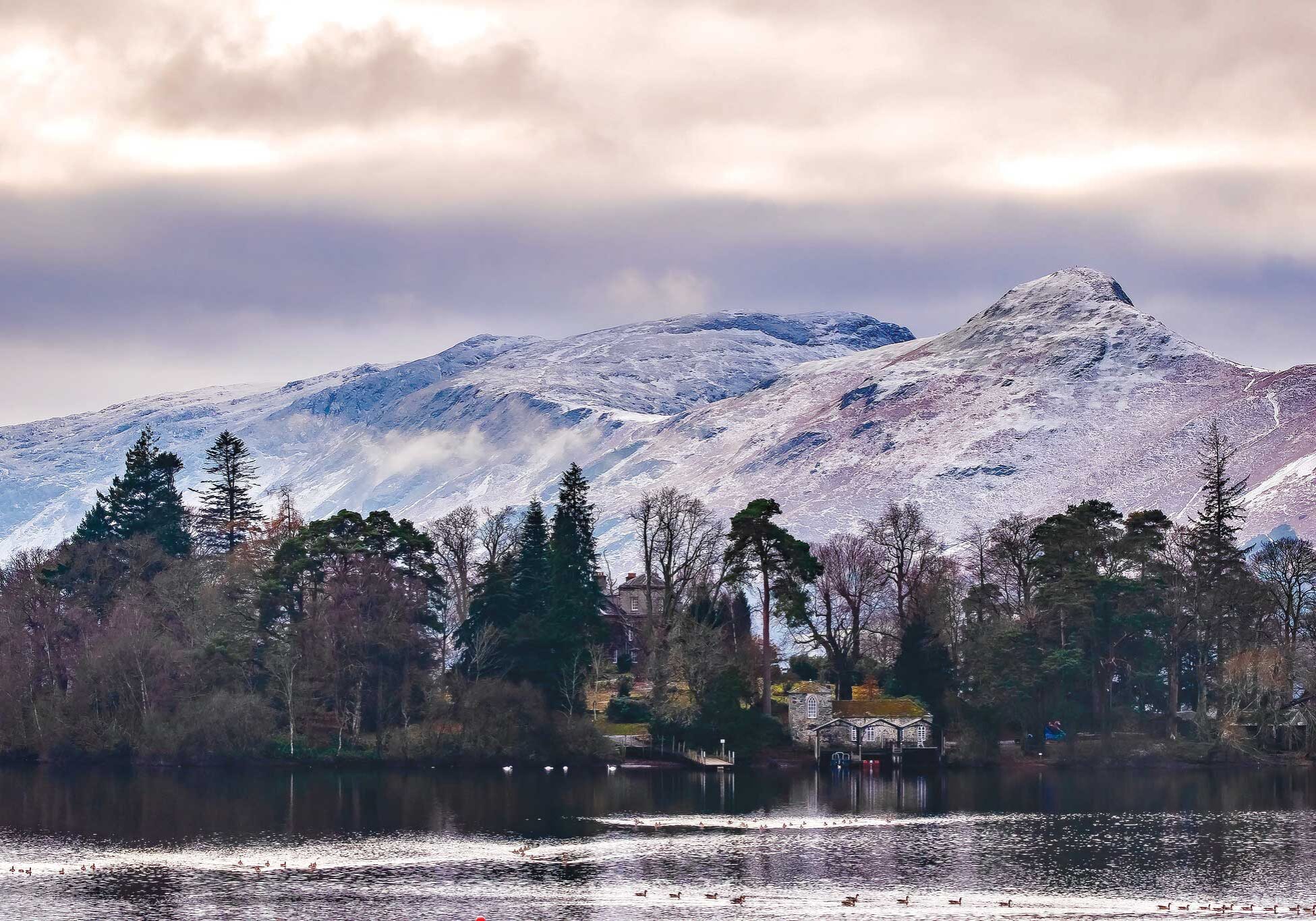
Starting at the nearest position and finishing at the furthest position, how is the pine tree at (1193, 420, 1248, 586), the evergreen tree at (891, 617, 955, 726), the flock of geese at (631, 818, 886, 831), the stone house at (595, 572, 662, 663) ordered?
the flock of geese at (631, 818, 886, 831), the evergreen tree at (891, 617, 955, 726), the pine tree at (1193, 420, 1248, 586), the stone house at (595, 572, 662, 663)

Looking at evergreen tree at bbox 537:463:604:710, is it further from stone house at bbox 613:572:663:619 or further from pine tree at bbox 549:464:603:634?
stone house at bbox 613:572:663:619

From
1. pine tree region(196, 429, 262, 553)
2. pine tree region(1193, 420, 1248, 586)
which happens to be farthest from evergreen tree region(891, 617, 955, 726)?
pine tree region(196, 429, 262, 553)

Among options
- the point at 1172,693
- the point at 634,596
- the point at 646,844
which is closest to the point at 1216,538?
the point at 1172,693

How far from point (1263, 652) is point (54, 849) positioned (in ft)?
271

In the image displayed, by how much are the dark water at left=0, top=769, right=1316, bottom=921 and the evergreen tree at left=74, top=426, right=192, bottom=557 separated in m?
30.2

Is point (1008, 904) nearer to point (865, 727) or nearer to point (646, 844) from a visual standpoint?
point (646, 844)

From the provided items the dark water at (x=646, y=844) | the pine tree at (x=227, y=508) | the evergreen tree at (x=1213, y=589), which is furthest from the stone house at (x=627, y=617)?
the evergreen tree at (x=1213, y=589)

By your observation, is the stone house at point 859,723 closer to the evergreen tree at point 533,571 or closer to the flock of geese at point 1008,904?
the evergreen tree at point 533,571

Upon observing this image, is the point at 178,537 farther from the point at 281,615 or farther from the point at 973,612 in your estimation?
the point at 973,612

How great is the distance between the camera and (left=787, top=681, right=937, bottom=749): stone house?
12581 cm

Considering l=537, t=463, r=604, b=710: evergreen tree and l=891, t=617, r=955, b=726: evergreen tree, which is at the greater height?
l=537, t=463, r=604, b=710: evergreen tree

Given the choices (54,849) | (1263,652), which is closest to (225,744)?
(54,849)

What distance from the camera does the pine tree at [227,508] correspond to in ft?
498

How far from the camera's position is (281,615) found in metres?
131
